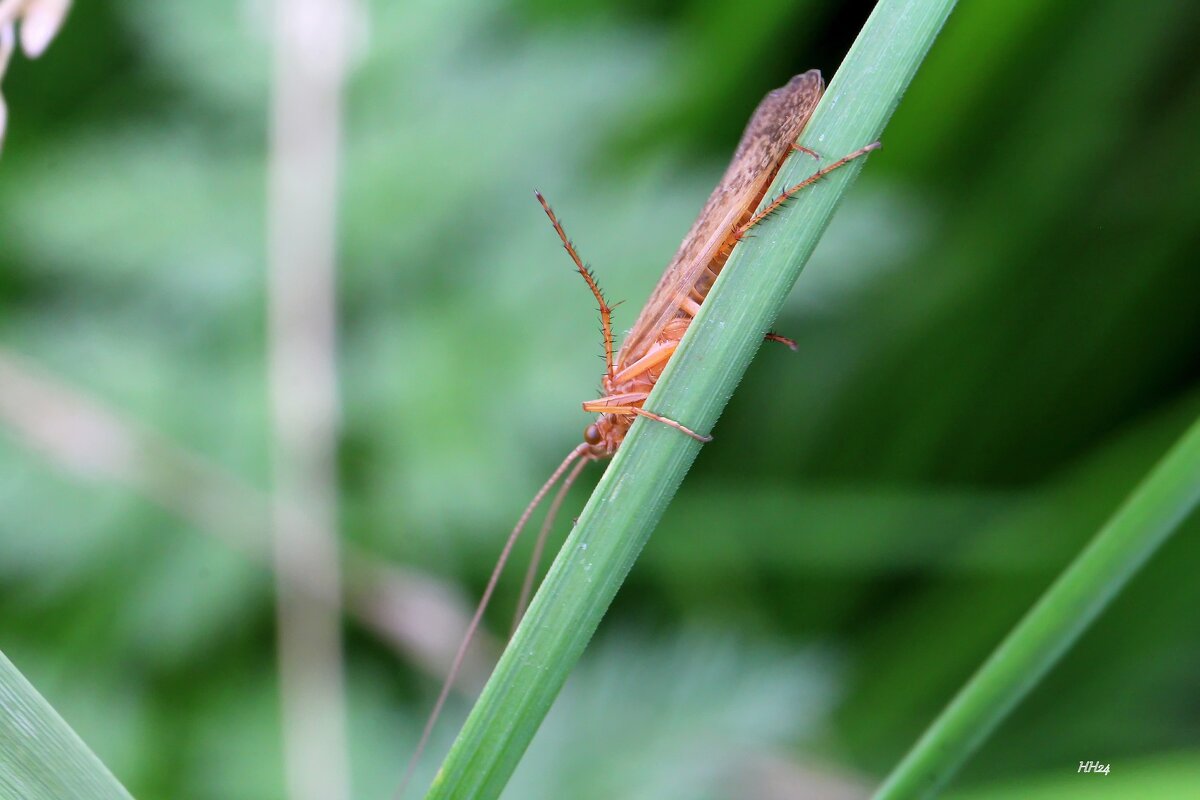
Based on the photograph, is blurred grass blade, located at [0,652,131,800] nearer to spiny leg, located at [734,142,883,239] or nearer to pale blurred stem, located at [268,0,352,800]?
spiny leg, located at [734,142,883,239]

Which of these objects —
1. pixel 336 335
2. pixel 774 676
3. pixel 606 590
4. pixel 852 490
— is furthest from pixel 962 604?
pixel 336 335

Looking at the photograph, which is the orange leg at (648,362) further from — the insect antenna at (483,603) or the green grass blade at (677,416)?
the green grass blade at (677,416)

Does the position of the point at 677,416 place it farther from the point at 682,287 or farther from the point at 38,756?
the point at 38,756

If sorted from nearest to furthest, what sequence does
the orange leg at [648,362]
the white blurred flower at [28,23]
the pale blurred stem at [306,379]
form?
the white blurred flower at [28,23]
the orange leg at [648,362]
the pale blurred stem at [306,379]

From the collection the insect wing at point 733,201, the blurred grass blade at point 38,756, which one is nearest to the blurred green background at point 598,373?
the insect wing at point 733,201

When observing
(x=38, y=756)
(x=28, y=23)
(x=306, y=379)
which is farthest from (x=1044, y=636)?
(x=306, y=379)
